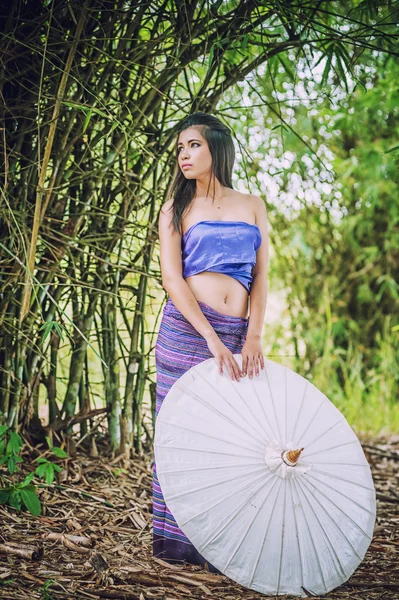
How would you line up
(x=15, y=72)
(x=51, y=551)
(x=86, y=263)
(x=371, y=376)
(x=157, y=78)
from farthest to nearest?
(x=371, y=376) → (x=86, y=263) → (x=157, y=78) → (x=15, y=72) → (x=51, y=551)

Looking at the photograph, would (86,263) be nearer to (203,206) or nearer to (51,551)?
(203,206)

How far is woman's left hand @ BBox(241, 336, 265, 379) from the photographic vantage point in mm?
2014

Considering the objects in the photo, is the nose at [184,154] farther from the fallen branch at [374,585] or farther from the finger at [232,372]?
the fallen branch at [374,585]

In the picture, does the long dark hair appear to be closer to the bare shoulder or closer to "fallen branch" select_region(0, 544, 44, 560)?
the bare shoulder

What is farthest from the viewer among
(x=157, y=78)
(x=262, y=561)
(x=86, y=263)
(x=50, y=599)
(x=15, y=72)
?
(x=86, y=263)

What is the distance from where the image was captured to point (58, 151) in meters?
2.44

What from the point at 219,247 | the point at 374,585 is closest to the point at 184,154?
the point at 219,247

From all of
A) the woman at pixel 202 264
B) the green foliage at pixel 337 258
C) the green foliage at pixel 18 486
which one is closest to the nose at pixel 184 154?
the woman at pixel 202 264

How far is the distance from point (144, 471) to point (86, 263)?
3.01 ft

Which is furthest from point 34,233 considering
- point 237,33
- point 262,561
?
point 262,561

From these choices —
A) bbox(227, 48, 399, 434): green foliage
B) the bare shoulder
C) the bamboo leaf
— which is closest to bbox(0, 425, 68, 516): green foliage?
the bamboo leaf

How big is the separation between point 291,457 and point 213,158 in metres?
0.93

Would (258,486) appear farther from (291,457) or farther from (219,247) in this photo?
(219,247)

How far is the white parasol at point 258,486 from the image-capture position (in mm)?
1841
